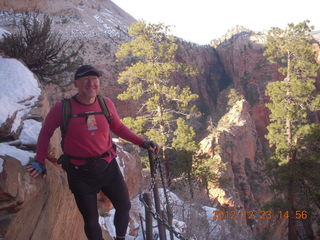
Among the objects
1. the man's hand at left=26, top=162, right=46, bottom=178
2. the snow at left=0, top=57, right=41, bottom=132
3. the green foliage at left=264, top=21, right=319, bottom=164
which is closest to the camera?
the man's hand at left=26, top=162, right=46, bottom=178

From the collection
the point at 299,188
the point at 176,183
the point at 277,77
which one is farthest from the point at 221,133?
the point at 277,77

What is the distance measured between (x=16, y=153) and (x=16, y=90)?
1219 millimetres

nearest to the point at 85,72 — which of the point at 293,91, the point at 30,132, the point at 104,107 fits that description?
the point at 104,107

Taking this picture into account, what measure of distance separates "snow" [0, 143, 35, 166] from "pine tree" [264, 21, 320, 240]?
10802 mm

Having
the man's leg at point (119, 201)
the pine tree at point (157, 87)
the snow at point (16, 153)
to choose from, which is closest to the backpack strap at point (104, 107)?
the man's leg at point (119, 201)

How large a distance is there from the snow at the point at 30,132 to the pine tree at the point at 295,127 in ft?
34.4

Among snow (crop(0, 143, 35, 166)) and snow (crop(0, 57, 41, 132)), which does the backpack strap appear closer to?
snow (crop(0, 143, 35, 166))

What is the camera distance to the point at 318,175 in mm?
10656

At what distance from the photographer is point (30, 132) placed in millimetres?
3264

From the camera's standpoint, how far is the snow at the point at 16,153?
2.61 metres

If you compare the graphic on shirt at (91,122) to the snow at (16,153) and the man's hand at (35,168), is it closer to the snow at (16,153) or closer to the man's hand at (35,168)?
the man's hand at (35,168)

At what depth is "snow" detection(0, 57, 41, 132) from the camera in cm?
322

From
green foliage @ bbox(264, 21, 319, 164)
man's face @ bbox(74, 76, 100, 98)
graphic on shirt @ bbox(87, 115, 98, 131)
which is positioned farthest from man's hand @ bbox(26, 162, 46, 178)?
green foliage @ bbox(264, 21, 319, 164)

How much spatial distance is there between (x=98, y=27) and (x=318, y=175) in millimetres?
28315
